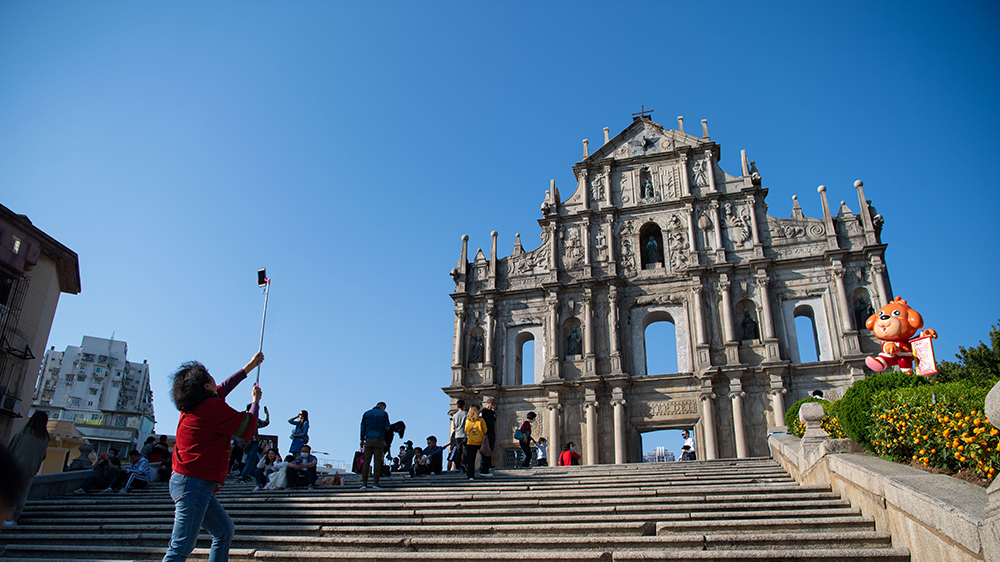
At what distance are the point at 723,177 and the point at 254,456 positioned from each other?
19933 millimetres

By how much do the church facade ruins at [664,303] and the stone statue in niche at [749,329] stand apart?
0.05 metres

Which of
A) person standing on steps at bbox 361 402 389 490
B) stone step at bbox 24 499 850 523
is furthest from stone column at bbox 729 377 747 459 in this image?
stone step at bbox 24 499 850 523

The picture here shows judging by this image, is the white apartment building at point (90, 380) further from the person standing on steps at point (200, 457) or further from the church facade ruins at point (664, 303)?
the person standing on steps at point (200, 457)

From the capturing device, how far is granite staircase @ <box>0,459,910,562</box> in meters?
6.17

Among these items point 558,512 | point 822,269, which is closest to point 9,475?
point 558,512

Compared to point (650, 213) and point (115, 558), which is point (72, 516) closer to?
point (115, 558)

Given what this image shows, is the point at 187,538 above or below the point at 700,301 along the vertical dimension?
below

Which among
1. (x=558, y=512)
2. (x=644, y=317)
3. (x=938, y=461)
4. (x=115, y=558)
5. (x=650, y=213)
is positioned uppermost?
(x=650, y=213)

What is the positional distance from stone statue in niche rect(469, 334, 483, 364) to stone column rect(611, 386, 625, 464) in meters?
5.40

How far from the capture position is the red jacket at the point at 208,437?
4.96m

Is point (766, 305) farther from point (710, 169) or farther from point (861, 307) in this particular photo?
point (710, 169)

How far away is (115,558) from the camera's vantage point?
7.19 metres

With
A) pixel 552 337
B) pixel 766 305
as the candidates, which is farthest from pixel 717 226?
pixel 552 337

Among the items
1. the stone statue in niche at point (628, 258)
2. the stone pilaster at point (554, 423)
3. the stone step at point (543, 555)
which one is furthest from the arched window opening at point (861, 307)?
the stone step at point (543, 555)
